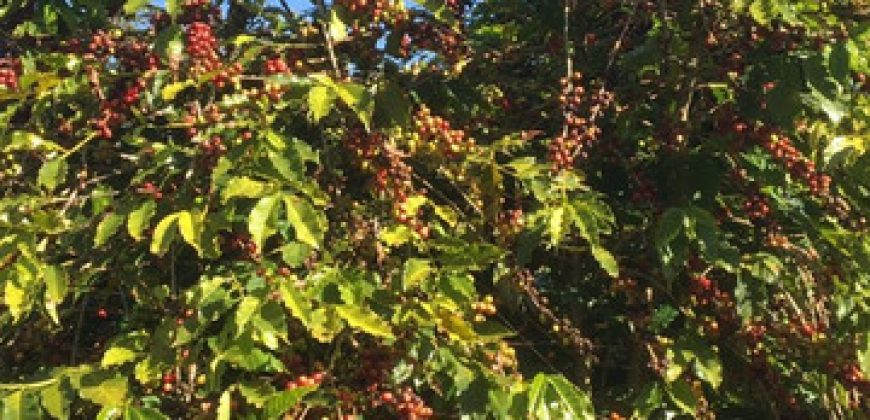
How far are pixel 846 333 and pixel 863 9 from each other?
31.1 inches

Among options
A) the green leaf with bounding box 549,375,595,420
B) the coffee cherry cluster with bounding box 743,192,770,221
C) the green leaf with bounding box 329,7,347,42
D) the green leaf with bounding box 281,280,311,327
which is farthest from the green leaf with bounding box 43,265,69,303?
the coffee cherry cluster with bounding box 743,192,770,221

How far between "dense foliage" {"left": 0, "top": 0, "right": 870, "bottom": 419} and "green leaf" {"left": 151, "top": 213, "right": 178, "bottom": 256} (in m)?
0.03

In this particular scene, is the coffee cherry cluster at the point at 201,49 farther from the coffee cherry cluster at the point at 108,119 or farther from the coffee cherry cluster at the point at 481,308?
the coffee cherry cluster at the point at 481,308

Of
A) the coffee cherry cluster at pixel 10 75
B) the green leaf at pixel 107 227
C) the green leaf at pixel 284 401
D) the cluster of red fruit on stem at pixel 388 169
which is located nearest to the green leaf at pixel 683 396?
the cluster of red fruit on stem at pixel 388 169

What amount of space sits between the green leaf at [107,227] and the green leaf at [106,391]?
11.3 inches

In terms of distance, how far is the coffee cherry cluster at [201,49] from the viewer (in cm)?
236

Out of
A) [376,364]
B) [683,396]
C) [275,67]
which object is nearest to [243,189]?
[376,364]

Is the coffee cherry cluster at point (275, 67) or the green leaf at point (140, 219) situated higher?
the coffee cherry cluster at point (275, 67)

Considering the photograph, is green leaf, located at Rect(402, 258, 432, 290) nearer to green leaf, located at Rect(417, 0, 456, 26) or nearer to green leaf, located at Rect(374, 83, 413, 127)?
green leaf, located at Rect(374, 83, 413, 127)

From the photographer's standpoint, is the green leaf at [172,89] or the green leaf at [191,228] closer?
the green leaf at [191,228]

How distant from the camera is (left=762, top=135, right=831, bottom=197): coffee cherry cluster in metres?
2.39

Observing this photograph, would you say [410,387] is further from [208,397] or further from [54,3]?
[54,3]

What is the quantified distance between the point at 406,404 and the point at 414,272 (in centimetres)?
24

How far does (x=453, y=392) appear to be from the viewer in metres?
2.02
